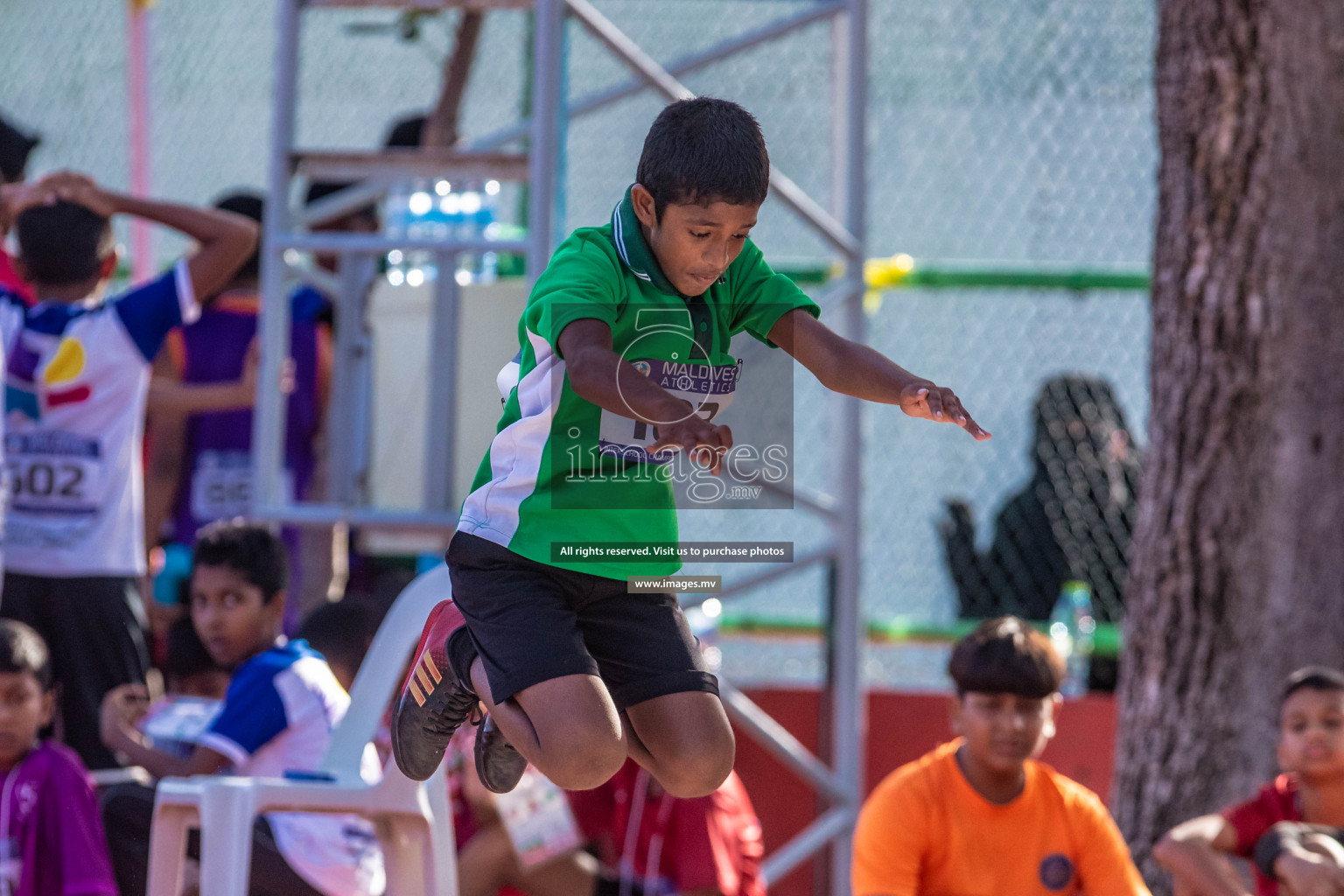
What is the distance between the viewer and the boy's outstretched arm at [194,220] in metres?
3.80

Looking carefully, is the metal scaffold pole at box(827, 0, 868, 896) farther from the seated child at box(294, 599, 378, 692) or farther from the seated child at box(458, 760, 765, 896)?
the seated child at box(294, 599, 378, 692)

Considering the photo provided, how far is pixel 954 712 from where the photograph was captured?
3.28 m

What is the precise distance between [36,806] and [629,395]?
6.40 ft

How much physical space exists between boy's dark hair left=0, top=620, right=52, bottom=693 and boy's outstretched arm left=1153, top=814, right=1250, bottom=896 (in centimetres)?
243

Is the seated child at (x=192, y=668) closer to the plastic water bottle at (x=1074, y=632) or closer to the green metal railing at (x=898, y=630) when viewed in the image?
the green metal railing at (x=898, y=630)

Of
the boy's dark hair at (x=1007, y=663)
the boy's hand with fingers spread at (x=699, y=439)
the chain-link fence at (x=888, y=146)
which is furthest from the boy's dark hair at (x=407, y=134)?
the boy's hand with fingers spread at (x=699, y=439)

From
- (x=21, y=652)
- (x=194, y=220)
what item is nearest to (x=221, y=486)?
(x=194, y=220)

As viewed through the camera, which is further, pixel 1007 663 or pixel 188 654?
pixel 188 654

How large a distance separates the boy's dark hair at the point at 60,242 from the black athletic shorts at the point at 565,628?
2017mm

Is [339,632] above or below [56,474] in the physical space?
below

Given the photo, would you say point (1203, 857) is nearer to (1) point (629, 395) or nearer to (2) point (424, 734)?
(2) point (424, 734)

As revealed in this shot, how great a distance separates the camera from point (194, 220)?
397cm

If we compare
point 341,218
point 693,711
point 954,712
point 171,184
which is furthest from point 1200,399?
point 171,184

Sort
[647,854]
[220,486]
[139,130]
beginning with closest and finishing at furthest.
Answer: [647,854] → [220,486] → [139,130]
